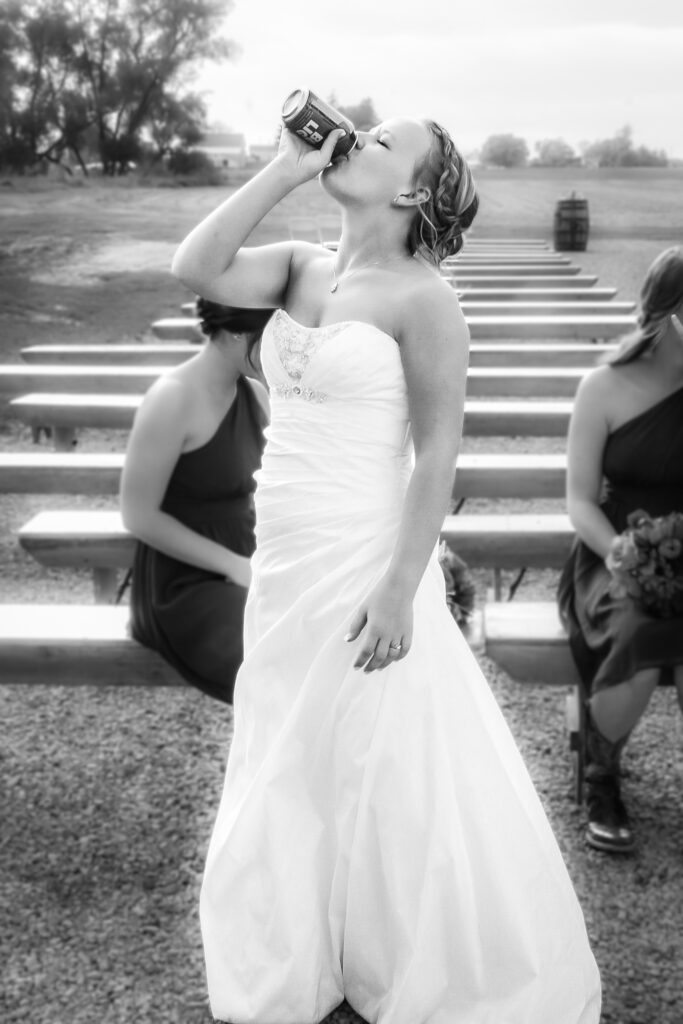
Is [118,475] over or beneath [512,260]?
beneath

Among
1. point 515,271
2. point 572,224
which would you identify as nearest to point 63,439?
point 515,271

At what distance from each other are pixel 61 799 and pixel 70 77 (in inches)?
1071

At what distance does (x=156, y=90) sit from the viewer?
1298 inches

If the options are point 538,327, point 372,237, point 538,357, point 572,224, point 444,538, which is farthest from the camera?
point 572,224

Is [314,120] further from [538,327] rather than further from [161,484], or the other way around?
[538,327]

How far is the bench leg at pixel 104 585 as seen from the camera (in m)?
4.24

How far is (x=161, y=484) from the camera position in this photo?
9.79 feet

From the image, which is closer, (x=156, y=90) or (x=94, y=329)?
(x=94, y=329)

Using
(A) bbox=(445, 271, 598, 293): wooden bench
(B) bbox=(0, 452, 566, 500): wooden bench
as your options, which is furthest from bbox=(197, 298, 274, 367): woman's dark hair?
(A) bbox=(445, 271, 598, 293): wooden bench

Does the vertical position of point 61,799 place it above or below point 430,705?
below

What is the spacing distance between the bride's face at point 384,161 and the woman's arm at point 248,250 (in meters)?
0.05

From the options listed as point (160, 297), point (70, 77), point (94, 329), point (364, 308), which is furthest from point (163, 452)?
point (70, 77)

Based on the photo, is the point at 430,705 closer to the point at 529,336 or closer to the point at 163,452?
the point at 163,452

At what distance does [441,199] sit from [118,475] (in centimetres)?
310
